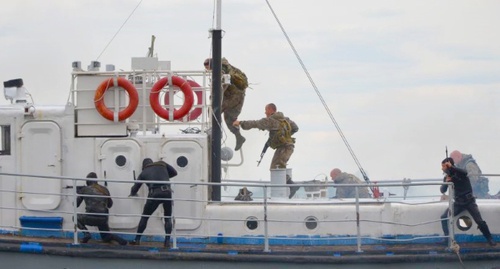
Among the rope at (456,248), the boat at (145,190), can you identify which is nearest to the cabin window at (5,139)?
the boat at (145,190)

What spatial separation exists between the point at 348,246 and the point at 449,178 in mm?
1868

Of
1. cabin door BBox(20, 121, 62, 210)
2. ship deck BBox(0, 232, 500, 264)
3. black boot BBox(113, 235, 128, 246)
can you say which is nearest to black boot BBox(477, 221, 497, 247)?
ship deck BBox(0, 232, 500, 264)

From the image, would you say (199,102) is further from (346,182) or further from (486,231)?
(486,231)

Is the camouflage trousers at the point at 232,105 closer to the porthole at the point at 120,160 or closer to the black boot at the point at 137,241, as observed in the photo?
the porthole at the point at 120,160

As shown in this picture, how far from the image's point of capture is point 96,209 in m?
15.5

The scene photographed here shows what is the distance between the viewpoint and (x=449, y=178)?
15992mm

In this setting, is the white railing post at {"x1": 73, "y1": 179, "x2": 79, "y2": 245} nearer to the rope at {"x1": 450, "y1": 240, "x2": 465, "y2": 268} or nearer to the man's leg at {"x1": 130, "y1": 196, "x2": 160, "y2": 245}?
the man's leg at {"x1": 130, "y1": 196, "x2": 160, "y2": 245}

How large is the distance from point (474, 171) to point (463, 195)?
→ 2897 millimetres

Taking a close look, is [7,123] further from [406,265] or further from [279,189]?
[406,265]

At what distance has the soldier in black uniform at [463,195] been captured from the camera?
51.9 feet

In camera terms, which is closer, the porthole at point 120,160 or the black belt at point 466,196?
the black belt at point 466,196

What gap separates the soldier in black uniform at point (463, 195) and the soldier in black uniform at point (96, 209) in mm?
5027

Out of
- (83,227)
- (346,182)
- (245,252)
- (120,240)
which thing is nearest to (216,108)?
(245,252)

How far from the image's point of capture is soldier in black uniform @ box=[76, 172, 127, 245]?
15469mm
